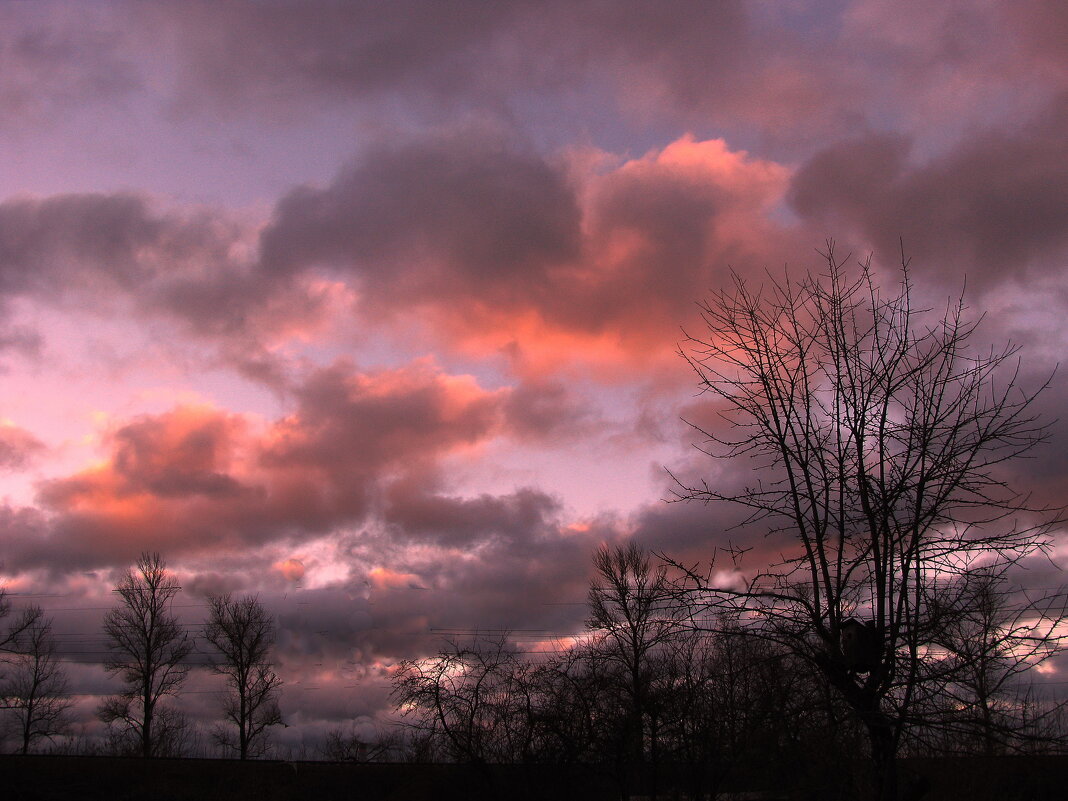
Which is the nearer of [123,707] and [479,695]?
[479,695]

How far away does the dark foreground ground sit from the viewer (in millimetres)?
28297

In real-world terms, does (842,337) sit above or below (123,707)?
above

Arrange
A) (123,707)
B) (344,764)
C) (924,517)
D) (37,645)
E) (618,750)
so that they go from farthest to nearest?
(37,645) < (123,707) < (344,764) < (618,750) < (924,517)

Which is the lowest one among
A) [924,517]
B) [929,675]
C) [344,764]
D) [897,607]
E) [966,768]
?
[344,764]

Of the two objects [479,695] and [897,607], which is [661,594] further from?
[479,695]

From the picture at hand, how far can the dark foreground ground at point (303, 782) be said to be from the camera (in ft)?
92.8

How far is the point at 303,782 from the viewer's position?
33.2 meters

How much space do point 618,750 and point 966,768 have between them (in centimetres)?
2117

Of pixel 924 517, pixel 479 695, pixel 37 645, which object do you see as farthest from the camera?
pixel 37 645

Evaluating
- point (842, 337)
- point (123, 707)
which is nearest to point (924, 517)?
point (842, 337)

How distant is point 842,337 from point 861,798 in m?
3.84

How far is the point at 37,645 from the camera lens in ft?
190

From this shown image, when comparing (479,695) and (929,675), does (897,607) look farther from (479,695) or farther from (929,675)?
(479,695)

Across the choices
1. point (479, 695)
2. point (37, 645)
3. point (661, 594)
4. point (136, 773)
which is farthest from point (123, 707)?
point (661, 594)
